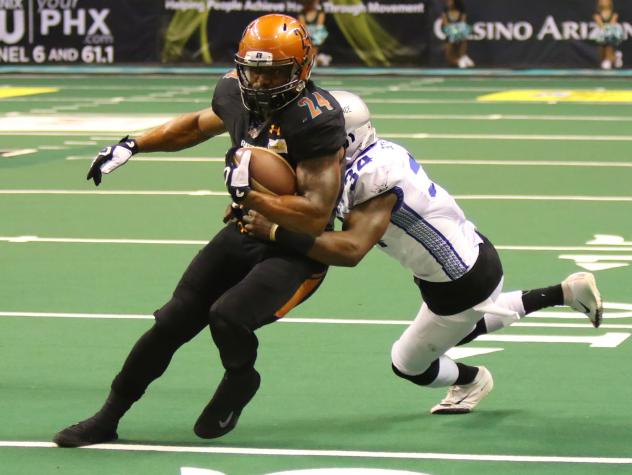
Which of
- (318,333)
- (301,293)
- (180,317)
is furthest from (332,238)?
(318,333)

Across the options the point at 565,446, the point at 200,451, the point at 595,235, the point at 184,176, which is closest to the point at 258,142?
the point at 200,451

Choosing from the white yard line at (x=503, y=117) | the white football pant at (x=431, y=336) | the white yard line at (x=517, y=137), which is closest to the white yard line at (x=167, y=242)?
the white football pant at (x=431, y=336)

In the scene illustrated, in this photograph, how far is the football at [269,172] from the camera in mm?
5059

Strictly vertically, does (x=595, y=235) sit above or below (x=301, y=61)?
below

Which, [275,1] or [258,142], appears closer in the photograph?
[258,142]

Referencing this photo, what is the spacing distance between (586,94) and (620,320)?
12.8 m

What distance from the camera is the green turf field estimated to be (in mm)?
5293

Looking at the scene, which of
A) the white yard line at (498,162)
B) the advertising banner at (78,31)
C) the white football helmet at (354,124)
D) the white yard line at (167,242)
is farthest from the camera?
the advertising banner at (78,31)

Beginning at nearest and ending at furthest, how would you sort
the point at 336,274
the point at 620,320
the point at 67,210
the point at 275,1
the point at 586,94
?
the point at 620,320 → the point at 336,274 → the point at 67,210 → the point at 586,94 → the point at 275,1

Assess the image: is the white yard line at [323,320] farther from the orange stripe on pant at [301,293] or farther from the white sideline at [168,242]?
the orange stripe on pant at [301,293]

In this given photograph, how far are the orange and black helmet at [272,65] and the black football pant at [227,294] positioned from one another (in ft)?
1.60

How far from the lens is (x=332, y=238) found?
16.9 feet

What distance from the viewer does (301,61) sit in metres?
5.22

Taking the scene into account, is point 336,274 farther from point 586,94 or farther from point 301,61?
point 586,94
